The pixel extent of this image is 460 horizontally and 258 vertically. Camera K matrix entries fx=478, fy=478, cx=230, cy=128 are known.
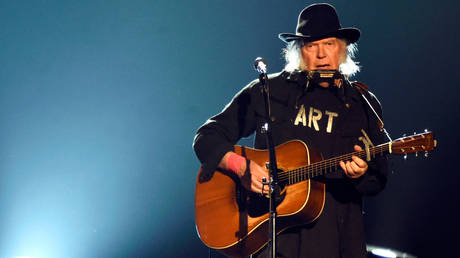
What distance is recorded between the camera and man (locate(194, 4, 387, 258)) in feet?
8.59

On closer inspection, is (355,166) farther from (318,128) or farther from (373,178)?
(318,128)

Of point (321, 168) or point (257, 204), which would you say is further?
point (257, 204)

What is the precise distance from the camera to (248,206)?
281cm

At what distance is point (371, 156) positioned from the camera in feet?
8.48

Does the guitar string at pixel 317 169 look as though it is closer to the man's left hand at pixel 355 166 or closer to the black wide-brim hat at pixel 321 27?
the man's left hand at pixel 355 166

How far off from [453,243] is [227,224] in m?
2.16

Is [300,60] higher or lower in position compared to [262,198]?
higher

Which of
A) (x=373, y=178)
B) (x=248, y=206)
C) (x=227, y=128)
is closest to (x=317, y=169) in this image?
(x=373, y=178)

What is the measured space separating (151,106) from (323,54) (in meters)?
2.22

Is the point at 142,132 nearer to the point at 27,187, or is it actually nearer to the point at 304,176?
the point at 27,187

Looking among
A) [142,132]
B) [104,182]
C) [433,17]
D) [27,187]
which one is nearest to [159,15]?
[142,132]

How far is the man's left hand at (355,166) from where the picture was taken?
2545mm

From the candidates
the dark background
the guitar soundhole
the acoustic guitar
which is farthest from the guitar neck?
the dark background

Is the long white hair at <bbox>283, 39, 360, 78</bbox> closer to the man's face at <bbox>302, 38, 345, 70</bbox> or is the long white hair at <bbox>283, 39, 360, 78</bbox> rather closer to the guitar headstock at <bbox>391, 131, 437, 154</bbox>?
the man's face at <bbox>302, 38, 345, 70</bbox>
